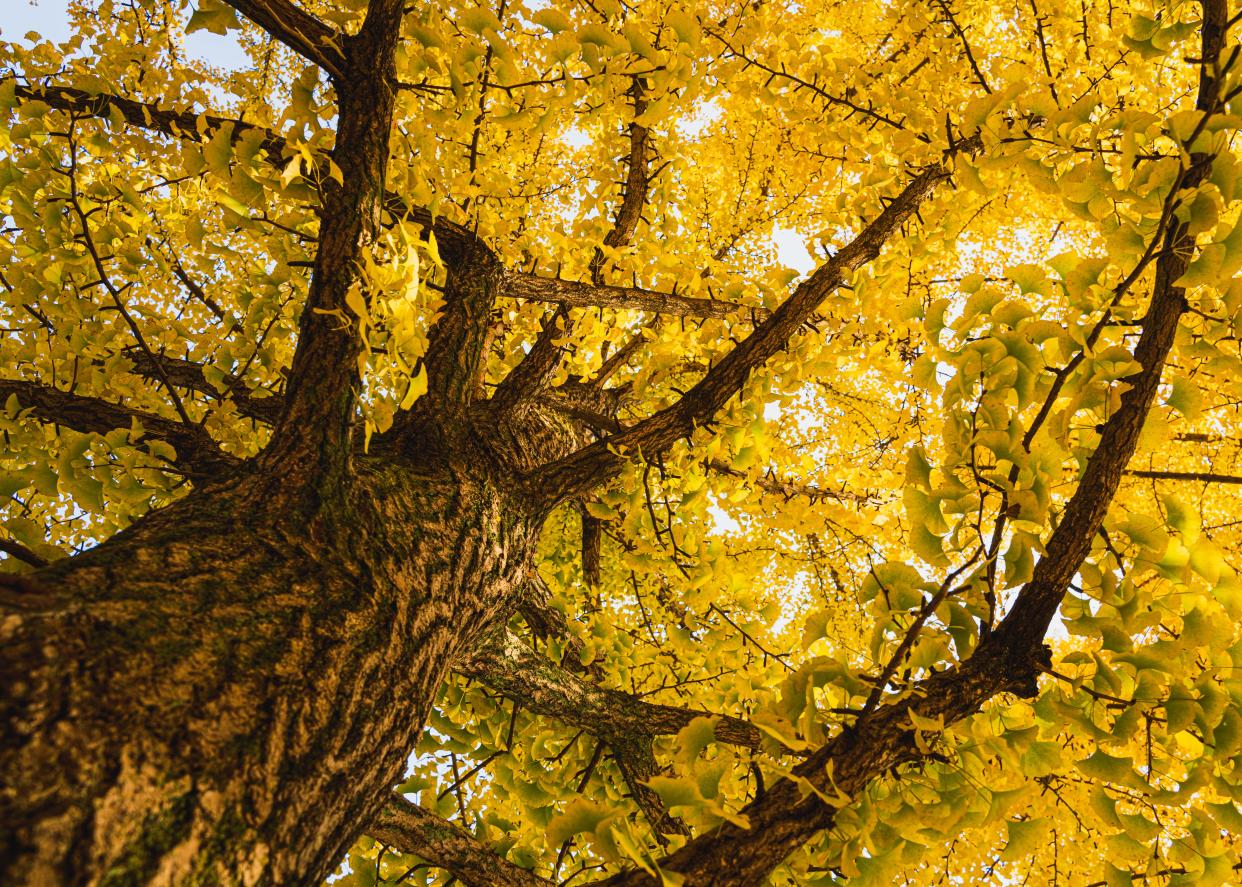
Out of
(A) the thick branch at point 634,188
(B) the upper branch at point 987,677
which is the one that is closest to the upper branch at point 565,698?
(B) the upper branch at point 987,677

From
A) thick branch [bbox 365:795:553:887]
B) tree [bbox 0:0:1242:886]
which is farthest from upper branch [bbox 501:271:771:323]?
thick branch [bbox 365:795:553:887]

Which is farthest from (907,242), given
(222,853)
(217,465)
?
(222,853)

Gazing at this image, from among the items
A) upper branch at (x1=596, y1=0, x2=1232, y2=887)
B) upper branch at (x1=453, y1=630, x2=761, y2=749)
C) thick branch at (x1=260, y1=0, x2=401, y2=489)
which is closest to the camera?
upper branch at (x1=596, y1=0, x2=1232, y2=887)

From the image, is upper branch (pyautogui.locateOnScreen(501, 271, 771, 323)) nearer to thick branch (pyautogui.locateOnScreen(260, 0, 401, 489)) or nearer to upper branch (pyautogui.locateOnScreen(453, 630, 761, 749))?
thick branch (pyautogui.locateOnScreen(260, 0, 401, 489))

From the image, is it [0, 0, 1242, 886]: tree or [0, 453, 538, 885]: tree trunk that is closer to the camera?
[0, 453, 538, 885]: tree trunk

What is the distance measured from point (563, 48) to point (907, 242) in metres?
1.71

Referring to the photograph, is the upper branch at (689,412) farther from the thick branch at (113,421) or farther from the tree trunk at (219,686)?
the thick branch at (113,421)

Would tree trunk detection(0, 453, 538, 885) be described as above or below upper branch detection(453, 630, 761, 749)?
below

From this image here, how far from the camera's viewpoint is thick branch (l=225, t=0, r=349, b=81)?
64.3 inches

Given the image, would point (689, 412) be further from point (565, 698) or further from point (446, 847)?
point (446, 847)

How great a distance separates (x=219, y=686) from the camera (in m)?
0.97

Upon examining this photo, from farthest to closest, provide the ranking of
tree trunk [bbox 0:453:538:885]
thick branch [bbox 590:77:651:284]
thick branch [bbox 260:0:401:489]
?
1. thick branch [bbox 590:77:651:284]
2. thick branch [bbox 260:0:401:489]
3. tree trunk [bbox 0:453:538:885]

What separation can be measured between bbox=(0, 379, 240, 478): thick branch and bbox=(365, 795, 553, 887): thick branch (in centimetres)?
127

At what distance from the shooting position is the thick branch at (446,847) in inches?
84.7
